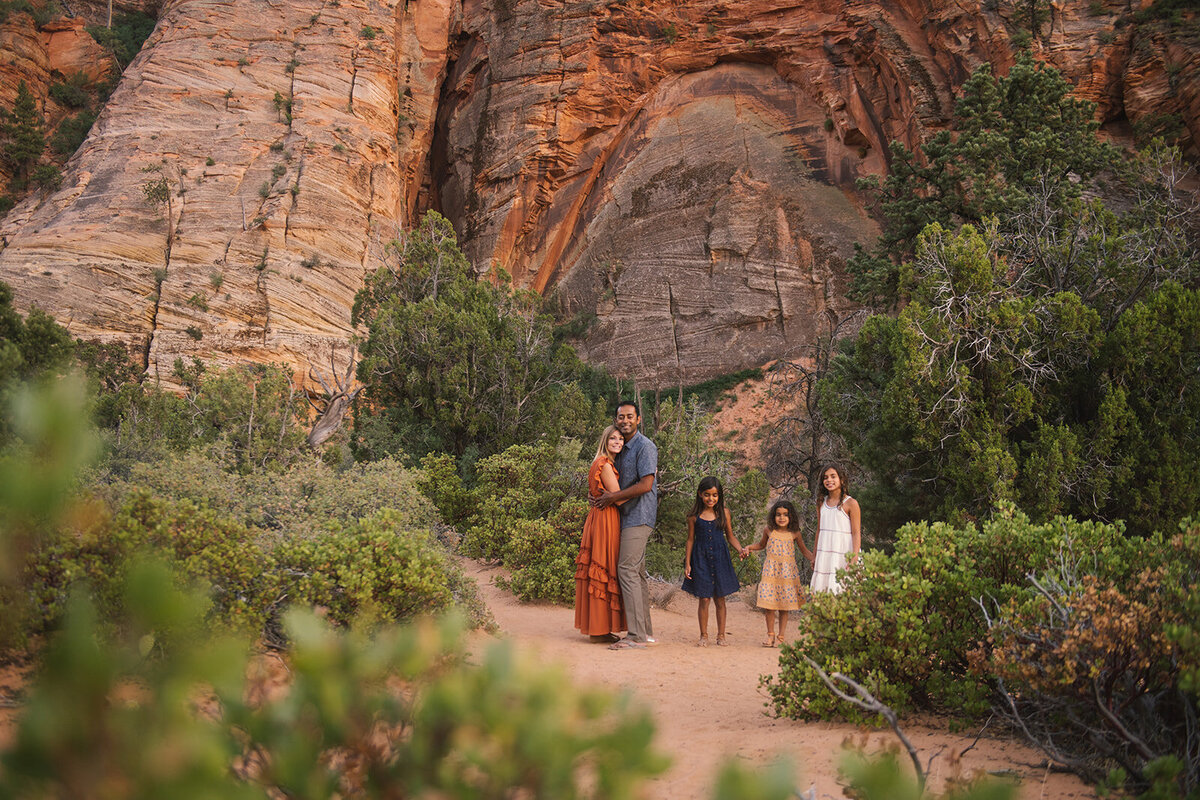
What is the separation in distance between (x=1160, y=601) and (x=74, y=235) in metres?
27.1

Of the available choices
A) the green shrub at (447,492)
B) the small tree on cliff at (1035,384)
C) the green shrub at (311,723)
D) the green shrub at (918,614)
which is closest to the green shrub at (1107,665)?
the green shrub at (918,614)

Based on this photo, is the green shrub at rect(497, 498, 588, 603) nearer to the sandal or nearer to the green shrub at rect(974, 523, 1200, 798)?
the sandal

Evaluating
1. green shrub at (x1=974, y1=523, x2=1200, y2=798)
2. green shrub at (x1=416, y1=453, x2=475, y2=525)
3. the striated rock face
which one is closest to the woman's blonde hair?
green shrub at (x1=974, y1=523, x2=1200, y2=798)

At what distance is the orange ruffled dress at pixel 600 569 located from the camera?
6488 mm

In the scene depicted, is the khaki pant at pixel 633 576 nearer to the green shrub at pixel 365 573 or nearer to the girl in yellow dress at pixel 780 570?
the girl in yellow dress at pixel 780 570

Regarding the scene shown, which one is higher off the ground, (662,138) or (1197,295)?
(662,138)

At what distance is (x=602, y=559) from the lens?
6461mm

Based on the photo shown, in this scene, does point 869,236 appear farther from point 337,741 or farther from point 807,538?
point 337,741

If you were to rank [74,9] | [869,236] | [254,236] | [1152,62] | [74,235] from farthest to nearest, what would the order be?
[74,9]
[869,236]
[254,236]
[74,235]
[1152,62]

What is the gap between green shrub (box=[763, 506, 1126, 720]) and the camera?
3793 mm

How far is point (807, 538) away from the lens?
12242mm

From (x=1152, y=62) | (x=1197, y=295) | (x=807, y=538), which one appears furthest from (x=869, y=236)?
(x=1197, y=295)

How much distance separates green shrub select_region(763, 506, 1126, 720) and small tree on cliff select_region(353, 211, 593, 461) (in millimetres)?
8944

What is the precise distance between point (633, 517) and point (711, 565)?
3.25ft
